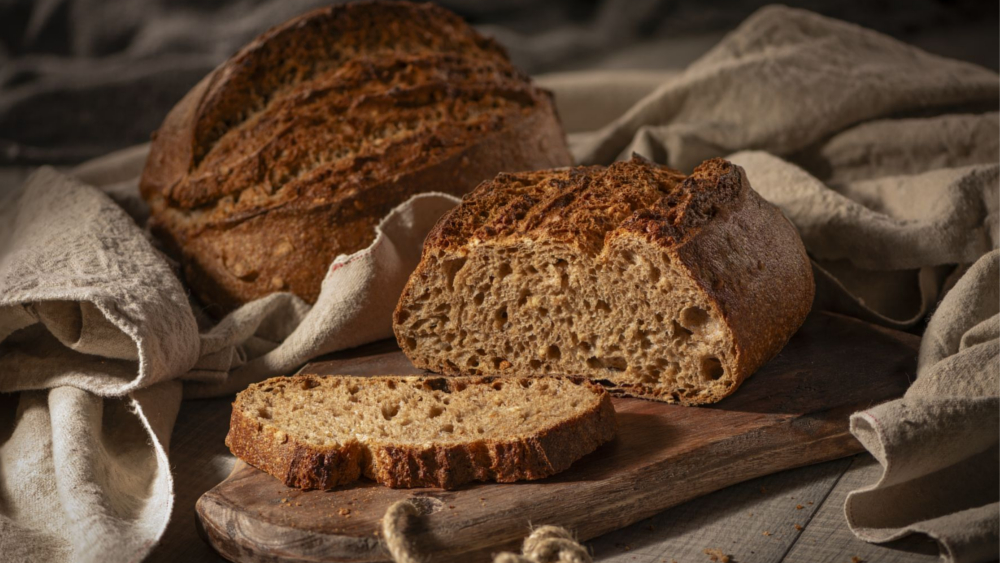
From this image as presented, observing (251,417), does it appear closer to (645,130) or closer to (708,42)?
(645,130)

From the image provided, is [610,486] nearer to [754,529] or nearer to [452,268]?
[754,529]

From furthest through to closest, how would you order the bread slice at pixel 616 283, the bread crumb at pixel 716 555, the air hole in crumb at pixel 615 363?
the air hole in crumb at pixel 615 363
the bread slice at pixel 616 283
the bread crumb at pixel 716 555

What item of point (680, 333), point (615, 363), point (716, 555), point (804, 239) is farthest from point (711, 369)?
point (804, 239)

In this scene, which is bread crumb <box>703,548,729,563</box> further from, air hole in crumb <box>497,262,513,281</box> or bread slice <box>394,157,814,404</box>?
air hole in crumb <box>497,262,513,281</box>

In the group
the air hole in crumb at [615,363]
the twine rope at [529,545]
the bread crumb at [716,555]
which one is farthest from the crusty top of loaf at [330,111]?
the bread crumb at [716,555]

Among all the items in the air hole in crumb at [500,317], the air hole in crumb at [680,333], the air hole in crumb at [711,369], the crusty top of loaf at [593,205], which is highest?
the crusty top of loaf at [593,205]

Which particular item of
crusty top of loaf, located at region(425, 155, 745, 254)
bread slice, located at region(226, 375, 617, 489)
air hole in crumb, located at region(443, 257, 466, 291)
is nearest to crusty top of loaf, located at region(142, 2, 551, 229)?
crusty top of loaf, located at region(425, 155, 745, 254)

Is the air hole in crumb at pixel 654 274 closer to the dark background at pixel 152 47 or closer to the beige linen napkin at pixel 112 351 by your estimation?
the beige linen napkin at pixel 112 351
